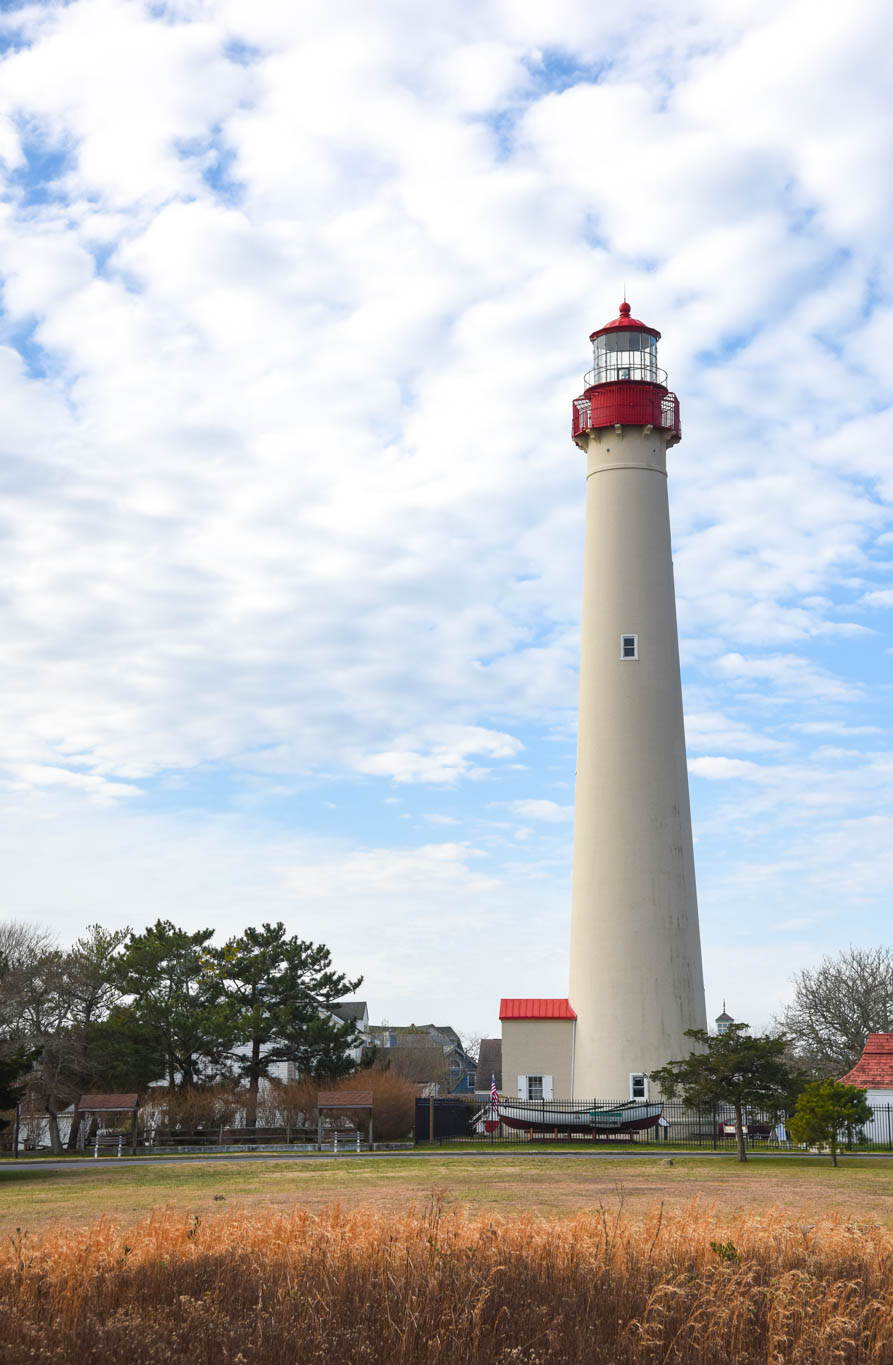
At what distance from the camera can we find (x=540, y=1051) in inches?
1662

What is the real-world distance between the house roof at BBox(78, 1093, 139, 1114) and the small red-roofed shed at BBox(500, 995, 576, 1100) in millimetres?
11993

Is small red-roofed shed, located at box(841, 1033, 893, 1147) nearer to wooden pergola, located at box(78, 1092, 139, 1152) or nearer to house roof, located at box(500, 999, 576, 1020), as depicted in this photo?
house roof, located at box(500, 999, 576, 1020)

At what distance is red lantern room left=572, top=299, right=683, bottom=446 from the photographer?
44188 mm

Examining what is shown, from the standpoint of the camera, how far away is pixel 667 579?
43.4m

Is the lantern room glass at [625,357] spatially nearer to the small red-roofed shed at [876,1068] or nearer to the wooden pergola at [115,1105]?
the small red-roofed shed at [876,1068]

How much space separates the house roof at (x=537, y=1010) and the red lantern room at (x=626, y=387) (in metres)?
19.3

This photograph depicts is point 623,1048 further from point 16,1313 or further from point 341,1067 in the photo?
point 16,1313

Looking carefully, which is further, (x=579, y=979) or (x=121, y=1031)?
(x=121, y=1031)

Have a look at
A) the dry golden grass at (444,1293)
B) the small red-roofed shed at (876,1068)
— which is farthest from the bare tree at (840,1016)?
the dry golden grass at (444,1293)

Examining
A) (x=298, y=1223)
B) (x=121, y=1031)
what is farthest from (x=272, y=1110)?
(x=298, y=1223)

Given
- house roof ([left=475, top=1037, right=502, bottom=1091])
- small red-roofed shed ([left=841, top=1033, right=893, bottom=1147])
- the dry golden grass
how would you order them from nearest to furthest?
the dry golden grass → small red-roofed shed ([left=841, top=1033, right=893, bottom=1147]) → house roof ([left=475, top=1037, right=502, bottom=1091])

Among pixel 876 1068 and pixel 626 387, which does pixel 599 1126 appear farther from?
pixel 626 387

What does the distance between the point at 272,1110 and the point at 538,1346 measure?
38661 millimetres

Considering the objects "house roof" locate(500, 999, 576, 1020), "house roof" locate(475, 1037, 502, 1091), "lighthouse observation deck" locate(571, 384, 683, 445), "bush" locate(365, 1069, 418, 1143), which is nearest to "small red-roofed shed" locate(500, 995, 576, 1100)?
"house roof" locate(500, 999, 576, 1020)
